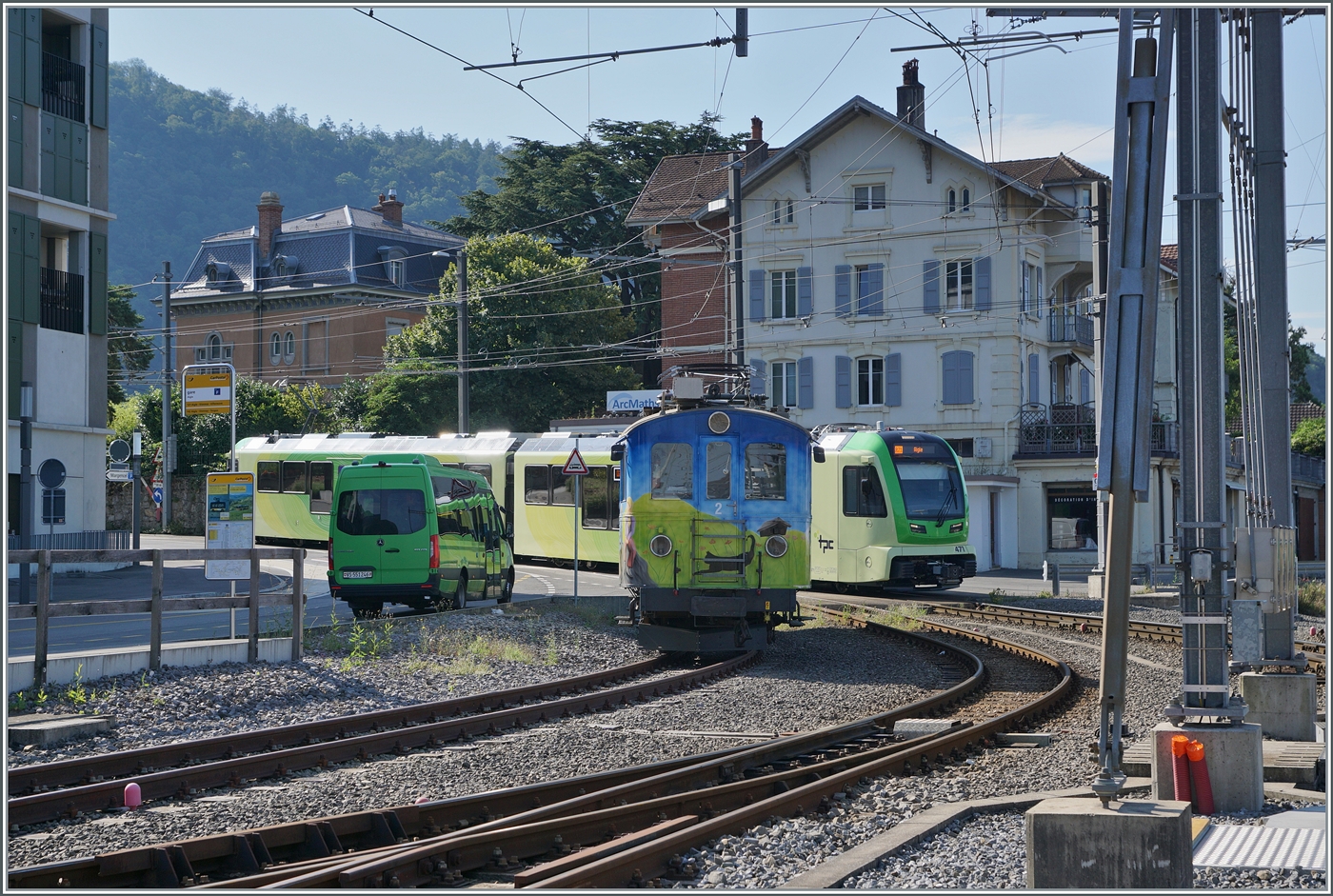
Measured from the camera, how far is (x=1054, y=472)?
4459 cm

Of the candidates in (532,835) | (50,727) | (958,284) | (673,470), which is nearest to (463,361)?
(958,284)

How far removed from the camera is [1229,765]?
9367 mm

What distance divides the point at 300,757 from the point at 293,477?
1133 inches

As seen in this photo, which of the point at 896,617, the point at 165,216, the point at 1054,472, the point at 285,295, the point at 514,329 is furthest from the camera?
the point at 165,216

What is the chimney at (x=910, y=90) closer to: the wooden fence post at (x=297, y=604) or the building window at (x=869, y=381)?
the building window at (x=869, y=381)

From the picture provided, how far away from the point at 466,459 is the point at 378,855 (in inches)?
1138

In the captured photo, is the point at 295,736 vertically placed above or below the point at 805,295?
below

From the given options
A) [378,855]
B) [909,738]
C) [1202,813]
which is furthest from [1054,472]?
[378,855]

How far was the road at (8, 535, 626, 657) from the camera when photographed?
19172 mm

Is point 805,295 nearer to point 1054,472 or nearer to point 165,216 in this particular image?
point 1054,472

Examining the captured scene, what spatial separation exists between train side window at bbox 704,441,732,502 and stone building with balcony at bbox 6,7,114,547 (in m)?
17.7

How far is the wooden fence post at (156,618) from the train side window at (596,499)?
18.0 meters

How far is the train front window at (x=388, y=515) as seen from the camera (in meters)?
22.7

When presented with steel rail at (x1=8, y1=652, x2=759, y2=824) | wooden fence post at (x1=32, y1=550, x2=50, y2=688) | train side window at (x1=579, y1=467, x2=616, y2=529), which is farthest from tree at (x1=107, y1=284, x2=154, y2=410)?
steel rail at (x1=8, y1=652, x2=759, y2=824)
